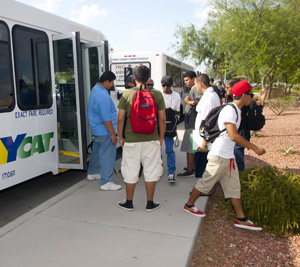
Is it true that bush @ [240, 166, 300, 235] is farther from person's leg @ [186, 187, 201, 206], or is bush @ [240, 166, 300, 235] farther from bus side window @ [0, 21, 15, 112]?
bus side window @ [0, 21, 15, 112]

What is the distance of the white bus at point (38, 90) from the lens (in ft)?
13.1

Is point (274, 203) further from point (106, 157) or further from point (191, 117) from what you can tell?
point (106, 157)

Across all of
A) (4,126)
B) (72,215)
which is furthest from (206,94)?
(4,126)

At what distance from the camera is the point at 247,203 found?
3965mm

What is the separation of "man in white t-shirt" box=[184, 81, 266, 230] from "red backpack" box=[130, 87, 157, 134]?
0.76 meters

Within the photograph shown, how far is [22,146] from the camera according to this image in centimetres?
421

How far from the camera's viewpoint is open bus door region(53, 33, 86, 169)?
4.89m

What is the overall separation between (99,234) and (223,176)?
5.39 feet

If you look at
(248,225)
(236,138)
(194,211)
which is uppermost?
(236,138)

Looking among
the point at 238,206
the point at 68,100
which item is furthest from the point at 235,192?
the point at 68,100

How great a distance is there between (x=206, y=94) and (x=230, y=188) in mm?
1530

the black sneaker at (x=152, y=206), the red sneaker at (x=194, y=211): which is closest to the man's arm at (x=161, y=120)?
the black sneaker at (x=152, y=206)

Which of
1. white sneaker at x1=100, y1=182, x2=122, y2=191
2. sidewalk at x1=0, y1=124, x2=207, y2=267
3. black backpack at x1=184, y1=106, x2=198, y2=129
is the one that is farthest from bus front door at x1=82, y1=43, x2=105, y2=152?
sidewalk at x1=0, y1=124, x2=207, y2=267

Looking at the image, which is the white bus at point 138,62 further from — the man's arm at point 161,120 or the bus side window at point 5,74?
the man's arm at point 161,120
